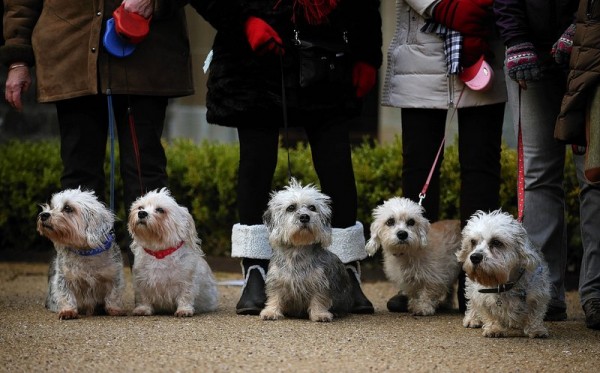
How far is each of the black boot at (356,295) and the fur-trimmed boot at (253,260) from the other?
1.66 ft

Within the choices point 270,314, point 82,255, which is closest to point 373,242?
point 270,314

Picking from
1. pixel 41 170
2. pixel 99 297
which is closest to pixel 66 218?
pixel 99 297

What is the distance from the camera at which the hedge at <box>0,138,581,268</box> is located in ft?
26.7

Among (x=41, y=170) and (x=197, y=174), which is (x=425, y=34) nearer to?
(x=197, y=174)

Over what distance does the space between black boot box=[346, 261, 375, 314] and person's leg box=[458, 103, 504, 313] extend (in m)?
0.71

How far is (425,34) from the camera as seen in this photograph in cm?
615

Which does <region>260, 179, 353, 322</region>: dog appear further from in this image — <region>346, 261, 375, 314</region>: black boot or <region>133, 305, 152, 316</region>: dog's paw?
<region>133, 305, 152, 316</region>: dog's paw

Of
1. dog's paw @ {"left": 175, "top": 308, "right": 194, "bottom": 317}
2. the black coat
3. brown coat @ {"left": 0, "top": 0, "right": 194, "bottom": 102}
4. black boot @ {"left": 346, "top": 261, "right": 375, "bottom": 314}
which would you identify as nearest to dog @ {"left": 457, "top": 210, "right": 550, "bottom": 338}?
black boot @ {"left": 346, "top": 261, "right": 375, "bottom": 314}

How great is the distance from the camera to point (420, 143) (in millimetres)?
6109

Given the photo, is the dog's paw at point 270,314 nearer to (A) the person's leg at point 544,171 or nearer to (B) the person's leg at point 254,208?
(B) the person's leg at point 254,208

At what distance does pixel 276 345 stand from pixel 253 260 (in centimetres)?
113

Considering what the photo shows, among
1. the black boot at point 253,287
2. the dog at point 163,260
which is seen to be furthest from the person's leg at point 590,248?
the dog at point 163,260

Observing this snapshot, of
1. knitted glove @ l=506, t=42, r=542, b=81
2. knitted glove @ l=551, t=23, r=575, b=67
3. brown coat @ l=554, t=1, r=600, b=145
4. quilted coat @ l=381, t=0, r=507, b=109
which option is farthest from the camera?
quilted coat @ l=381, t=0, r=507, b=109

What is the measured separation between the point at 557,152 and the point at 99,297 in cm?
271
